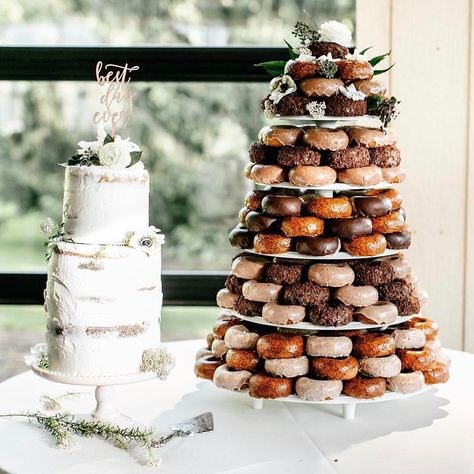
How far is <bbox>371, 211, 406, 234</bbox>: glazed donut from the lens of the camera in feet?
7.73

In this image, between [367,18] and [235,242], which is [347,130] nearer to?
[235,242]

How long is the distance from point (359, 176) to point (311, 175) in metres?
0.11

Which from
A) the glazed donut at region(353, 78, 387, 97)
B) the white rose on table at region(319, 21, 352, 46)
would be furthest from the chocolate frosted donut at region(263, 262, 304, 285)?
the white rose on table at region(319, 21, 352, 46)

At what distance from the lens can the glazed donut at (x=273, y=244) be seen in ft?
7.57

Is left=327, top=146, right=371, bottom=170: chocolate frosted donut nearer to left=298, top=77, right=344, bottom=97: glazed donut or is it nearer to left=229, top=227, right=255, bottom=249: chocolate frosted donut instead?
left=298, top=77, right=344, bottom=97: glazed donut

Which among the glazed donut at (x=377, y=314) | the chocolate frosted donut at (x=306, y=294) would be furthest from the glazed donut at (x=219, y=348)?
the glazed donut at (x=377, y=314)

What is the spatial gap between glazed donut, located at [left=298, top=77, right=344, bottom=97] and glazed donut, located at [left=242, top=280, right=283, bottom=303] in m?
0.45

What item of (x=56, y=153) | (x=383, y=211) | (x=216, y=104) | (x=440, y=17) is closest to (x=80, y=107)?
(x=56, y=153)

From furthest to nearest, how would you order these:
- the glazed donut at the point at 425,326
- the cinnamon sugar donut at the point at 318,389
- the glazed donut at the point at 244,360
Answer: the glazed donut at the point at 425,326 < the glazed donut at the point at 244,360 < the cinnamon sugar donut at the point at 318,389

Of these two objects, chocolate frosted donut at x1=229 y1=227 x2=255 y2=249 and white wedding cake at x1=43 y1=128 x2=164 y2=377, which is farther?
chocolate frosted donut at x1=229 y1=227 x2=255 y2=249

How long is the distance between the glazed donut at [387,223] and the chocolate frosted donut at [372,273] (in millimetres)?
81

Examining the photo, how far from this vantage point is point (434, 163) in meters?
3.35

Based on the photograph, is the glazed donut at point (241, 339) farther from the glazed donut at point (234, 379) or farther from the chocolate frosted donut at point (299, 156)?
the chocolate frosted donut at point (299, 156)

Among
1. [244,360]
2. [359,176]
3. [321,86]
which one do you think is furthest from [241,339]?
[321,86]
